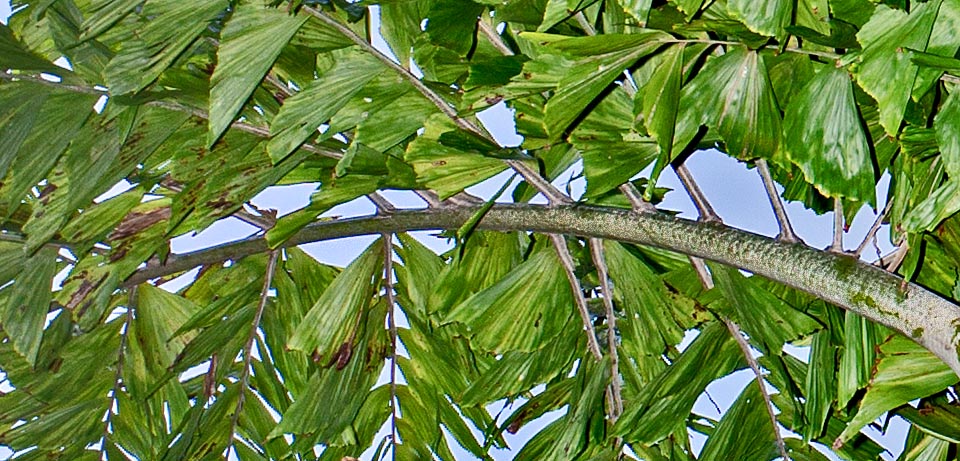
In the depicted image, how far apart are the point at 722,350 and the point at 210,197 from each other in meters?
0.29

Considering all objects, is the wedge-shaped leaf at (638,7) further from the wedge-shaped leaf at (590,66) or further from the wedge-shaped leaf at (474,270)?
the wedge-shaped leaf at (474,270)

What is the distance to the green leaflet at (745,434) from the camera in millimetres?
575

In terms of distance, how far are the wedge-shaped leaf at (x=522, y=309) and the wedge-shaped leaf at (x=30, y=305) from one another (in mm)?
246

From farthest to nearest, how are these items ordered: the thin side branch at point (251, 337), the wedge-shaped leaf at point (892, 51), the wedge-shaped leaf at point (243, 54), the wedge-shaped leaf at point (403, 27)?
the thin side branch at point (251, 337) → the wedge-shaped leaf at point (403, 27) → the wedge-shaped leaf at point (243, 54) → the wedge-shaped leaf at point (892, 51)

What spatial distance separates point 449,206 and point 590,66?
0.64 ft

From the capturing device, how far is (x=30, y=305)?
1.97 ft

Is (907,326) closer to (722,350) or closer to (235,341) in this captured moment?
(722,350)

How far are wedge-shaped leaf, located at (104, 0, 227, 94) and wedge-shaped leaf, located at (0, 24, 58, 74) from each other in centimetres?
9

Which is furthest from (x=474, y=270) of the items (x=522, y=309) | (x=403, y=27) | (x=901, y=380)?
(x=901, y=380)

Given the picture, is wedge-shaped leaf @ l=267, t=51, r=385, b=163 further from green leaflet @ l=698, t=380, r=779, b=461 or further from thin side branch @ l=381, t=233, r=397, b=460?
green leaflet @ l=698, t=380, r=779, b=461

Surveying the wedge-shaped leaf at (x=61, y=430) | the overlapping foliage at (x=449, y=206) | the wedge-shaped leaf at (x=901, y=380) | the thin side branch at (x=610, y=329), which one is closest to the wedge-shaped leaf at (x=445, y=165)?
the overlapping foliage at (x=449, y=206)

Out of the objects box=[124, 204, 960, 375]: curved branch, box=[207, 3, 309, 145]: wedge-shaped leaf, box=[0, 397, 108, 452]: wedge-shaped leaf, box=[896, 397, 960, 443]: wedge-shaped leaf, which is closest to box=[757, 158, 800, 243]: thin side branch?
box=[124, 204, 960, 375]: curved branch

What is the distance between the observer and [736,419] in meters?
0.58

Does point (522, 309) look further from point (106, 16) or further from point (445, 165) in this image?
point (106, 16)
